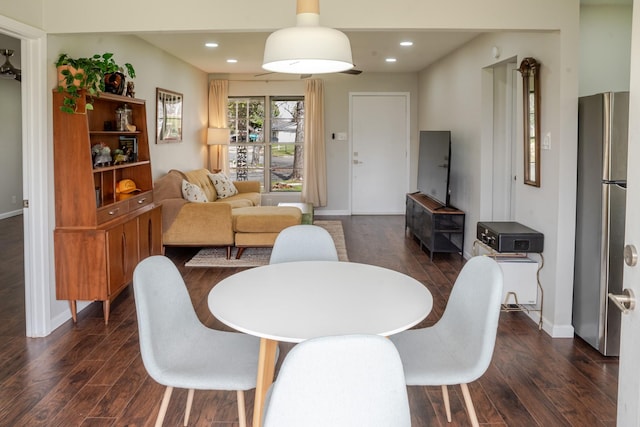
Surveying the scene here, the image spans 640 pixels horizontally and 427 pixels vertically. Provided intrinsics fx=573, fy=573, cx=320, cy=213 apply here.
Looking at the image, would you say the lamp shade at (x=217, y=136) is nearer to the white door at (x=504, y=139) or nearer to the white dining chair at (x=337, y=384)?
the white door at (x=504, y=139)

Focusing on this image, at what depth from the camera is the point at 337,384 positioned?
144 centimetres

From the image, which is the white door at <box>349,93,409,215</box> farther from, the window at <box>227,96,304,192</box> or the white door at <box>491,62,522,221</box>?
the white door at <box>491,62,522,221</box>

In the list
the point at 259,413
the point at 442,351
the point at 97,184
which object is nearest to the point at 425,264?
the point at 97,184

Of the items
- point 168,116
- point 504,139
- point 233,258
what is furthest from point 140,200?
point 504,139

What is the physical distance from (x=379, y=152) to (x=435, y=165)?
2947 mm

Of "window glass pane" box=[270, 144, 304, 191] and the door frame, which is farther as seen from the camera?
"window glass pane" box=[270, 144, 304, 191]

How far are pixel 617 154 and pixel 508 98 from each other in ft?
7.70

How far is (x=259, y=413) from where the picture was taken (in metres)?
2.18

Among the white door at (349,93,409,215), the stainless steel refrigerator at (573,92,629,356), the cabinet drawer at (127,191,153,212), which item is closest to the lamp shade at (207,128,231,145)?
the white door at (349,93,409,215)

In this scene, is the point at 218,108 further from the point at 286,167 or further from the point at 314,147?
the point at 314,147

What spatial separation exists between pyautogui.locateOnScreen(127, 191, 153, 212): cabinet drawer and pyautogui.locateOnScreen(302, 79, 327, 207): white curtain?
167 inches

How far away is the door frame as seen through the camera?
145 inches

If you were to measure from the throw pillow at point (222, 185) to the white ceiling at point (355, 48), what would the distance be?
159 centimetres

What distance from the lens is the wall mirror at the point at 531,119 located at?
4.04 metres
